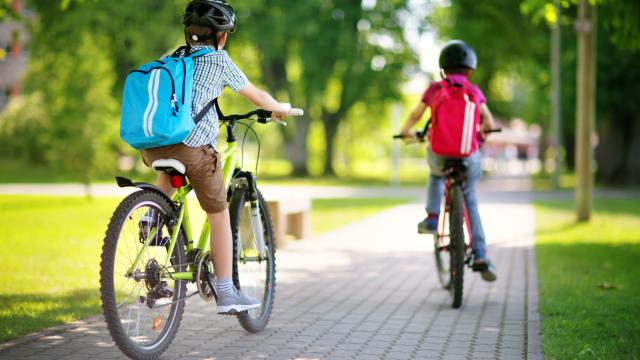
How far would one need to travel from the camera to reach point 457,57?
7.76 m

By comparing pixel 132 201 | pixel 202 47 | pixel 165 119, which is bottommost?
pixel 132 201

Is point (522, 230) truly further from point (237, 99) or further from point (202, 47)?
point (237, 99)

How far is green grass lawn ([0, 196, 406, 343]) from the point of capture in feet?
23.6

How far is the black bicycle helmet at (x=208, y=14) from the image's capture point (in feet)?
18.1

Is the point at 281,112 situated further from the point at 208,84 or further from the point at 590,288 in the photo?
the point at 590,288

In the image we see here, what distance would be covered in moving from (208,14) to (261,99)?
1.79 ft

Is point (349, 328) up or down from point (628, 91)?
down

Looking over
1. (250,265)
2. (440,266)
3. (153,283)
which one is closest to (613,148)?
(440,266)

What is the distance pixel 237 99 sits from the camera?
143 ft

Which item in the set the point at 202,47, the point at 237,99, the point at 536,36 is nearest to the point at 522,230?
the point at 202,47

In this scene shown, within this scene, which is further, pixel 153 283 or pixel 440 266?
pixel 440 266

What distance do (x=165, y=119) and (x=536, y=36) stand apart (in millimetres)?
30367

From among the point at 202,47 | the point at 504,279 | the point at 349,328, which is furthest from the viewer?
the point at 504,279

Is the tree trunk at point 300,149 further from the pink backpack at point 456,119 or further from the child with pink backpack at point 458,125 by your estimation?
the pink backpack at point 456,119
